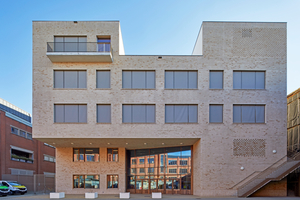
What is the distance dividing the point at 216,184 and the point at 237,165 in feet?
8.80

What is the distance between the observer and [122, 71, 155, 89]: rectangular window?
25000 millimetres

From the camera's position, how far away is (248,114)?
2473 cm

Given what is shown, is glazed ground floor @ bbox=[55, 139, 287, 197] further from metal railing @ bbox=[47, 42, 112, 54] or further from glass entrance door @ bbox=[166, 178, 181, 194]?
metal railing @ bbox=[47, 42, 112, 54]

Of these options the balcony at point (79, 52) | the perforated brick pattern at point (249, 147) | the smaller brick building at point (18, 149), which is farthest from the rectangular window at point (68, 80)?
the smaller brick building at point (18, 149)

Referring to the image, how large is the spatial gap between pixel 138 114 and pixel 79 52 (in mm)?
8033

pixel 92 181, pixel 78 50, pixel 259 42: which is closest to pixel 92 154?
pixel 92 181

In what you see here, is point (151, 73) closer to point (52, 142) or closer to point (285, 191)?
point (52, 142)

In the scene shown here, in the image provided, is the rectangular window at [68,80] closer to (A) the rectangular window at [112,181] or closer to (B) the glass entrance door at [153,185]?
(A) the rectangular window at [112,181]

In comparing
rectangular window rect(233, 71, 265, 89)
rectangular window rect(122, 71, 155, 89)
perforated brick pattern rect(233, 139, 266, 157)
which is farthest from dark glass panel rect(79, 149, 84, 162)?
rectangular window rect(233, 71, 265, 89)

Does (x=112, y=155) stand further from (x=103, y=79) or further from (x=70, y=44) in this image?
(x=70, y=44)

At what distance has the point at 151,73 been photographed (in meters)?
25.2

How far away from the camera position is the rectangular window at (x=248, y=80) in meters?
25.0

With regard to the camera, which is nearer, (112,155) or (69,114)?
(69,114)

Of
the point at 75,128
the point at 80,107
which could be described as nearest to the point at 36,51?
the point at 80,107
